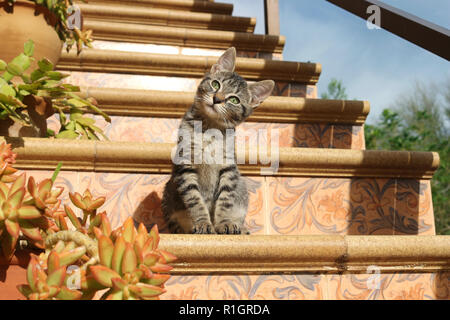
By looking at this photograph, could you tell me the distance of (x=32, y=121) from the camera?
1392 millimetres

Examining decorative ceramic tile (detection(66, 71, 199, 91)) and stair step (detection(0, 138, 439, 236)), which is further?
decorative ceramic tile (detection(66, 71, 199, 91))

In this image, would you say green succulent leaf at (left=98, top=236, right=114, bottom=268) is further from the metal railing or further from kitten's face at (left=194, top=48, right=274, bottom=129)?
the metal railing

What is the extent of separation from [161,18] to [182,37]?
0.48 metres

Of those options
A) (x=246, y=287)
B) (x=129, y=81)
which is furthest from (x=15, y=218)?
(x=129, y=81)

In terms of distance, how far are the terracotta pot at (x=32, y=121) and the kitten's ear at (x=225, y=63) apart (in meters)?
0.78

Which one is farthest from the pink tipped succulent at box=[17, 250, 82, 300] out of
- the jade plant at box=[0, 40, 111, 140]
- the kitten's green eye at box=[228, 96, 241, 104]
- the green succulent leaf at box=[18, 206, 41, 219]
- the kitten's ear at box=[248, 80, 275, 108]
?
the kitten's ear at box=[248, 80, 275, 108]

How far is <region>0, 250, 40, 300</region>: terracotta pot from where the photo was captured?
67cm

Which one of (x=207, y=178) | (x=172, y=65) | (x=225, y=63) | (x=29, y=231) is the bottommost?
(x=29, y=231)

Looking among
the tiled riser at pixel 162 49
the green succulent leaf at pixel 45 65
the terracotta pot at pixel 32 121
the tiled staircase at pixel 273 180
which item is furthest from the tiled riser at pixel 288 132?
the tiled riser at pixel 162 49

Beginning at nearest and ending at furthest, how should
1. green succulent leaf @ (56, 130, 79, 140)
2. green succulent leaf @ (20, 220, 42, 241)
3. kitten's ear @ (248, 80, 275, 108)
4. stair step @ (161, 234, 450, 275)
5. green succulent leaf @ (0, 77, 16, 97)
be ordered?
green succulent leaf @ (20, 220, 42, 241), stair step @ (161, 234, 450, 275), green succulent leaf @ (0, 77, 16, 97), green succulent leaf @ (56, 130, 79, 140), kitten's ear @ (248, 80, 275, 108)

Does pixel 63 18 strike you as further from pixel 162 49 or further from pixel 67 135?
pixel 162 49

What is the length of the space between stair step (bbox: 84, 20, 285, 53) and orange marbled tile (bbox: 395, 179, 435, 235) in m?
1.69

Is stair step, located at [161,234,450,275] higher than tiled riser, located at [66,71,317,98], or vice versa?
tiled riser, located at [66,71,317,98]

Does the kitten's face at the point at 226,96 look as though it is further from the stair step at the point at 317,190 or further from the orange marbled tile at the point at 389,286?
the orange marbled tile at the point at 389,286
